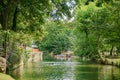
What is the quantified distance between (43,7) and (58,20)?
266 centimetres

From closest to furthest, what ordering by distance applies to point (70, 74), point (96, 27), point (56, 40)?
point (70, 74), point (96, 27), point (56, 40)

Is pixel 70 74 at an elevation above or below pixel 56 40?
below

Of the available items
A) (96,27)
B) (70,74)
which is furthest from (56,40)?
(70,74)

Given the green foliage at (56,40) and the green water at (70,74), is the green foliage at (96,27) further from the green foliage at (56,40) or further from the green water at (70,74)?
the green foliage at (56,40)

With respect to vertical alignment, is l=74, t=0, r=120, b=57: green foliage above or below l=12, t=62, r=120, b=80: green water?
above

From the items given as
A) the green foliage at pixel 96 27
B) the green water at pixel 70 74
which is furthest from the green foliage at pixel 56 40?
the green water at pixel 70 74

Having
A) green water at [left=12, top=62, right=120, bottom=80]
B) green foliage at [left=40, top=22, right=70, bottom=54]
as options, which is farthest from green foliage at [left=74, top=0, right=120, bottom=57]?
green foliage at [left=40, top=22, right=70, bottom=54]

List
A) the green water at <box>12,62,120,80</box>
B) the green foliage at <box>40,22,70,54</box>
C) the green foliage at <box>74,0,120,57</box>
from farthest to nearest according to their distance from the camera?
the green foliage at <box>40,22,70,54</box>
the green foliage at <box>74,0,120,57</box>
the green water at <box>12,62,120,80</box>

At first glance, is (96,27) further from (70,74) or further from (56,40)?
(56,40)

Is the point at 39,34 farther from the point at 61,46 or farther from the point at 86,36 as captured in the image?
the point at 61,46

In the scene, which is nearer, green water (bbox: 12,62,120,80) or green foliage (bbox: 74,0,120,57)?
green water (bbox: 12,62,120,80)

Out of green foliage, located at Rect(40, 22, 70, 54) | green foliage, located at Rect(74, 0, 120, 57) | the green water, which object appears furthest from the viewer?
green foliage, located at Rect(40, 22, 70, 54)

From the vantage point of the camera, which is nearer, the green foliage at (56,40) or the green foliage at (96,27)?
the green foliage at (96,27)

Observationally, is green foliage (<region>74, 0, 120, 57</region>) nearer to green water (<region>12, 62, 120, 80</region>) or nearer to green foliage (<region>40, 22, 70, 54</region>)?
green water (<region>12, 62, 120, 80</region>)
